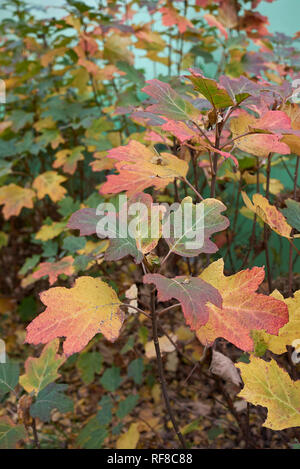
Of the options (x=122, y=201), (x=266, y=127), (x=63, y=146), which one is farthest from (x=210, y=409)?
(x=63, y=146)

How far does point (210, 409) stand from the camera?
3.81ft

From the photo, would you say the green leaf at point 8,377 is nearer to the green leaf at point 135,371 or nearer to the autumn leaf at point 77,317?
the autumn leaf at point 77,317

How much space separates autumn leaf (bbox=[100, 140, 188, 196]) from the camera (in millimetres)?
505

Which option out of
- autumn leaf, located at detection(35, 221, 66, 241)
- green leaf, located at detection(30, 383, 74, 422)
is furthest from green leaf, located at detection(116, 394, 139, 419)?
autumn leaf, located at detection(35, 221, 66, 241)

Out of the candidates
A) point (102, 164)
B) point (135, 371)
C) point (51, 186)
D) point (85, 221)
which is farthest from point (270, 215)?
point (51, 186)

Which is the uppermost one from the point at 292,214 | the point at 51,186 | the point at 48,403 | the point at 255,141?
the point at 255,141

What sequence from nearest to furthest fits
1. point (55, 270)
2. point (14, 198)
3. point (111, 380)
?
1. point (55, 270)
2. point (111, 380)
3. point (14, 198)

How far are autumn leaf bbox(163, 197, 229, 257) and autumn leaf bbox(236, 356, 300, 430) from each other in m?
0.17

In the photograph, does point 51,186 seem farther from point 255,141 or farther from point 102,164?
point 255,141

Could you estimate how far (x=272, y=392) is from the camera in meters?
0.48

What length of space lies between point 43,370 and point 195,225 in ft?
1.45

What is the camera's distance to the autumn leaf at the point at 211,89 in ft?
1.46

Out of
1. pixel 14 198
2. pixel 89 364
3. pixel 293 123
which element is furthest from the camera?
pixel 14 198
